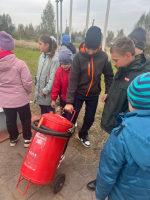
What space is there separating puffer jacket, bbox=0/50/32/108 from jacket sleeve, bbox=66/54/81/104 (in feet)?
2.12

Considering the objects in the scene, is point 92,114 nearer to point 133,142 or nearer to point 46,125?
point 46,125

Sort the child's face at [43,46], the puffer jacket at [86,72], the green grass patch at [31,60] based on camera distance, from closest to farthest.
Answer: the puffer jacket at [86,72] < the child's face at [43,46] < the green grass patch at [31,60]

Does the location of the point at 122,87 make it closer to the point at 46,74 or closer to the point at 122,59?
the point at 122,59

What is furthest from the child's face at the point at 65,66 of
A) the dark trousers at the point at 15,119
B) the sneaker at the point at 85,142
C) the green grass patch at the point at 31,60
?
the green grass patch at the point at 31,60

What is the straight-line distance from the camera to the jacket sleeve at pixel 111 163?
3.27 ft

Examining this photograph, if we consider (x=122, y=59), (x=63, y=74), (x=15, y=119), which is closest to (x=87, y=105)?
(x=63, y=74)

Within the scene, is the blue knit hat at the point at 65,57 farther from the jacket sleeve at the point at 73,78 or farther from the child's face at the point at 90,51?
the child's face at the point at 90,51

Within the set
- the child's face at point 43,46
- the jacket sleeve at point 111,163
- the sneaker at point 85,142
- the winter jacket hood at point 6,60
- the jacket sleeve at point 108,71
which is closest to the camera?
the jacket sleeve at point 111,163

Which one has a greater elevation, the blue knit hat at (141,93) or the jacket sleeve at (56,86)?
the blue knit hat at (141,93)

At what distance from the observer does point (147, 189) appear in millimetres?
1001

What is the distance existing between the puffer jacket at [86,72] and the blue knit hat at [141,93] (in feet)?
3.97

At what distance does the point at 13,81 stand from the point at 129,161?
6.11ft

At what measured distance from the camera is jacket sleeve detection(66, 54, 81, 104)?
6.94 ft

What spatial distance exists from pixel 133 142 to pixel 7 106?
189 cm
